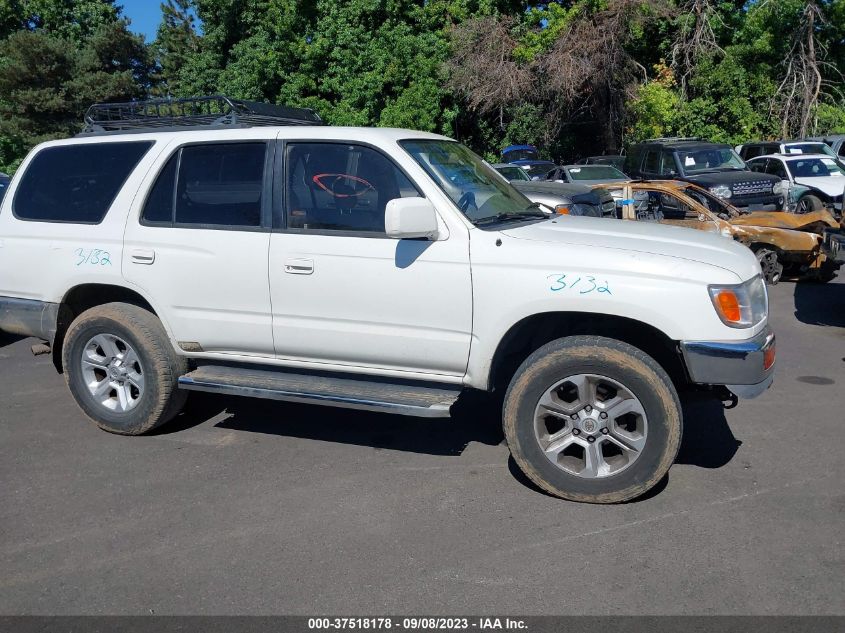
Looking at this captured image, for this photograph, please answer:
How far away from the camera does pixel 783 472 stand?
15.4ft

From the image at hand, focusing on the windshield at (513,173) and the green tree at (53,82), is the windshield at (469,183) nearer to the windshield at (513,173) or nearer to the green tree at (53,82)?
the windshield at (513,173)

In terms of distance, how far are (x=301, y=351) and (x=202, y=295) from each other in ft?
2.46

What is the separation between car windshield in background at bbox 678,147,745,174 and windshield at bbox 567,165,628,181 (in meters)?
1.52

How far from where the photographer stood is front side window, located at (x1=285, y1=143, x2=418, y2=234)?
474 centimetres

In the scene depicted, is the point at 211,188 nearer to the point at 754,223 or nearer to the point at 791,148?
the point at 754,223

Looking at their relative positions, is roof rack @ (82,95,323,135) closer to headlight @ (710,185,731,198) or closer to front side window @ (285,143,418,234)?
front side window @ (285,143,418,234)

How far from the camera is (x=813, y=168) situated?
17859 mm

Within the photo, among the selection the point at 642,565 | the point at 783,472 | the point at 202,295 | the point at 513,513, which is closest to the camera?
the point at 642,565

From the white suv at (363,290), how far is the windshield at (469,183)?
2 cm

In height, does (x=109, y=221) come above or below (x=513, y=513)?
above

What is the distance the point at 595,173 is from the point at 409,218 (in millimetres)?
13737

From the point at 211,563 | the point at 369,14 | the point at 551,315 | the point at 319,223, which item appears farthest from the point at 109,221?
the point at 369,14

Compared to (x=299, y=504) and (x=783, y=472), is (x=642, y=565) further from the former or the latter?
(x=299, y=504)

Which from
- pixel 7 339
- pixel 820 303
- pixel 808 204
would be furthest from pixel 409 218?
pixel 808 204
